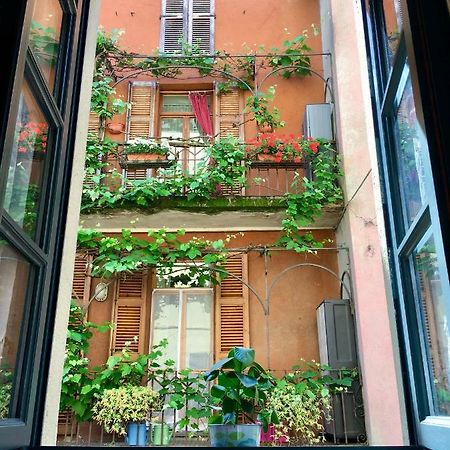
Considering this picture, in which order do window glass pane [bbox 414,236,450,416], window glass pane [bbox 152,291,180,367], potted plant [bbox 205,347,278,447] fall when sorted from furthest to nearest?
1. window glass pane [bbox 152,291,180,367]
2. potted plant [bbox 205,347,278,447]
3. window glass pane [bbox 414,236,450,416]

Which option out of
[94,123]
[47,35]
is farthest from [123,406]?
[47,35]

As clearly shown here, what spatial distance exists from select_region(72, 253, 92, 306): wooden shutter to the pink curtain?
2.28 meters

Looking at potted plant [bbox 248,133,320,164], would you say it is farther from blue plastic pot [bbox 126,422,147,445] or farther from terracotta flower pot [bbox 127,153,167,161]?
blue plastic pot [bbox 126,422,147,445]

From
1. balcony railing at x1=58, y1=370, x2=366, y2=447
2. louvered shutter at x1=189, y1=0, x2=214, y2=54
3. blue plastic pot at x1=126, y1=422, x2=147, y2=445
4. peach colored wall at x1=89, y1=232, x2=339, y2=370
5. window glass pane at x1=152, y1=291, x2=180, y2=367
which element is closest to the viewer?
blue plastic pot at x1=126, y1=422, x2=147, y2=445

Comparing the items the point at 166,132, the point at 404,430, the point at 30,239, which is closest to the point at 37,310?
the point at 30,239

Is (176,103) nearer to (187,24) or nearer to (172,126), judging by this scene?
(172,126)

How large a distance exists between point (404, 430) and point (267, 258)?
5.09m

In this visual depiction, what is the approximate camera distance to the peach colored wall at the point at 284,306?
6.36 metres

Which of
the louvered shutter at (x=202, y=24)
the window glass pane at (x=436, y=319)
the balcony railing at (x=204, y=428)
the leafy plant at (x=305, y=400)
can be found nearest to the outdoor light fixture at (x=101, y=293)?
the balcony railing at (x=204, y=428)

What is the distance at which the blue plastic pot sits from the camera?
17.7 feet

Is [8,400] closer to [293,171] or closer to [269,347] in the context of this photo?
[269,347]

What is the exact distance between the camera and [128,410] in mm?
5441

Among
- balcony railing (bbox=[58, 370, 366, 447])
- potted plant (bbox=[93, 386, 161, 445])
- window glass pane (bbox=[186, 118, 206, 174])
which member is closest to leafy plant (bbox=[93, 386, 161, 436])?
potted plant (bbox=[93, 386, 161, 445])

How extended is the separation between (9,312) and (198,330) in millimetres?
5155
